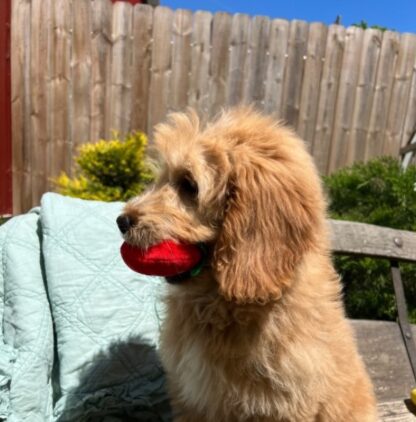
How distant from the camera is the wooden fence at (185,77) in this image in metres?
5.40

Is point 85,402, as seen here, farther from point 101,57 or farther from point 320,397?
point 101,57

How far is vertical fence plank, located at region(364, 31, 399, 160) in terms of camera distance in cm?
599

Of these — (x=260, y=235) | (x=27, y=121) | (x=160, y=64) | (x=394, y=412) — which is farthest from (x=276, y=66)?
(x=260, y=235)

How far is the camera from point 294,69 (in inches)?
232

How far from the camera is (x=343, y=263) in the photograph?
3857mm

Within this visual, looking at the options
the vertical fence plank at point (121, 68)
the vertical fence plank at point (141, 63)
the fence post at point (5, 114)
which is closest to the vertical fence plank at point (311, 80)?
the vertical fence plank at point (141, 63)

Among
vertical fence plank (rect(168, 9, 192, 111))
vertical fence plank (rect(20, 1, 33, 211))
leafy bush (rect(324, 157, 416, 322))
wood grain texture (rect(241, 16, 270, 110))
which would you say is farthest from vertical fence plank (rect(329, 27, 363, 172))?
vertical fence plank (rect(20, 1, 33, 211))

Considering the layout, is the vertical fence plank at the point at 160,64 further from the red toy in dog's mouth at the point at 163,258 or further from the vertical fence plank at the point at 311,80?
the red toy in dog's mouth at the point at 163,258

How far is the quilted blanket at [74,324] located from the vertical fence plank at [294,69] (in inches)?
143

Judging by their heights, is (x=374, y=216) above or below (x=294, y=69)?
below

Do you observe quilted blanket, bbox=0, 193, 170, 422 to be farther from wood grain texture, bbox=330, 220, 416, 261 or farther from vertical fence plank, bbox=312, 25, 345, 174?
vertical fence plank, bbox=312, 25, 345, 174

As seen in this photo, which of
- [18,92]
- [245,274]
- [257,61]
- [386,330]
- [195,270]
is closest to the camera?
[245,274]

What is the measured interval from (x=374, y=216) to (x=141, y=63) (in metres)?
3.09

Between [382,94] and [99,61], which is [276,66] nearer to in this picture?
[382,94]
